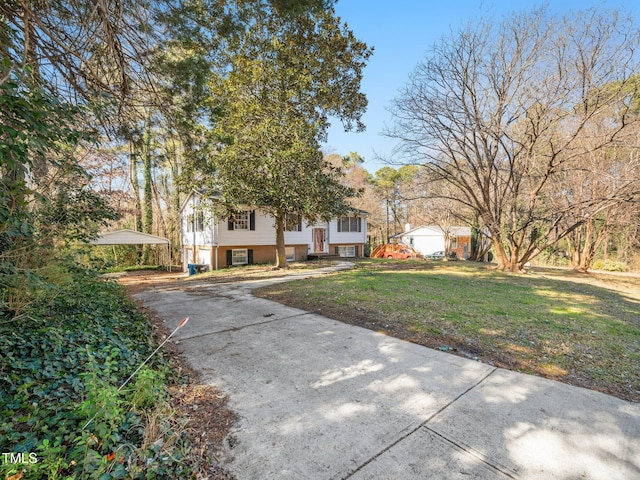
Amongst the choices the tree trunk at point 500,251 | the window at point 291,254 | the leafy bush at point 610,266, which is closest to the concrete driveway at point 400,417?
the tree trunk at point 500,251

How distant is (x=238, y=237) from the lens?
53.6ft

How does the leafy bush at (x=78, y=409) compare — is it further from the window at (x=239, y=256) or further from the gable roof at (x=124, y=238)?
the window at (x=239, y=256)

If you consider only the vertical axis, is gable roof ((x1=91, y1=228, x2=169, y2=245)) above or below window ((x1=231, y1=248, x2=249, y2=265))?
above

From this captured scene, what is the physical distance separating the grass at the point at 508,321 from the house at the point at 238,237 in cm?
704

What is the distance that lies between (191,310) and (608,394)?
6.30 metres

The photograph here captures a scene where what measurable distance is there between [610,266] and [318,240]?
65.2ft

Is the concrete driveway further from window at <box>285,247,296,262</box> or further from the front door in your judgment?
the front door

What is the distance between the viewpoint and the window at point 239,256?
1650 centimetres

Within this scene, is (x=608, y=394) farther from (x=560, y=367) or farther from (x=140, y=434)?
(x=140, y=434)

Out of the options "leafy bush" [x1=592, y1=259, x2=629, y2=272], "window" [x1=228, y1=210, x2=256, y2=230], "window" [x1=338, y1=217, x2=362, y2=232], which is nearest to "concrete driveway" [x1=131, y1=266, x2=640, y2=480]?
"window" [x1=228, y1=210, x2=256, y2=230]

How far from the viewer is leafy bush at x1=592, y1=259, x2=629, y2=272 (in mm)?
19781

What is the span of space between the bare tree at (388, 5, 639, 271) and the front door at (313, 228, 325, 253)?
29.0 ft

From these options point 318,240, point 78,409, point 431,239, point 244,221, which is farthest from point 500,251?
point 431,239

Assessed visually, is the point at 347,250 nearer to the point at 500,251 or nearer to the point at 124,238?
the point at 500,251
